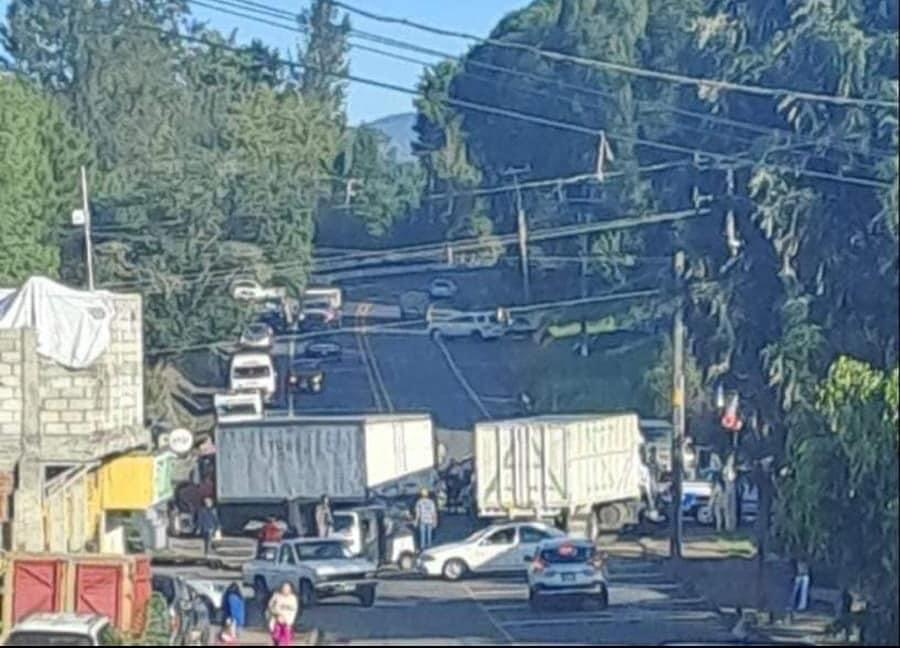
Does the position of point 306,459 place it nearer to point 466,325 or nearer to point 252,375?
point 252,375

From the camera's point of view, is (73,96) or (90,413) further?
(73,96)

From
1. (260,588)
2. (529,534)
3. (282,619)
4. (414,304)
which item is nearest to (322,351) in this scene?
(414,304)

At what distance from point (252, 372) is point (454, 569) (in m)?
31.1

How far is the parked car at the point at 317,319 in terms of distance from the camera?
96600 millimetres

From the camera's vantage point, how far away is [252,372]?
77188 millimetres

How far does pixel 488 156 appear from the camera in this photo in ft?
388

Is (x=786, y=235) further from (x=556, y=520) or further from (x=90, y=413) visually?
(x=90, y=413)

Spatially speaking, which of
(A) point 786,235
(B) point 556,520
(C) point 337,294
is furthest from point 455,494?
(C) point 337,294

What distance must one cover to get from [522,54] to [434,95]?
22.6 feet

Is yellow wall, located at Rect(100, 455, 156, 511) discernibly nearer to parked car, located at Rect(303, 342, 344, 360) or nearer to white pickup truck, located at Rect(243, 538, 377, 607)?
white pickup truck, located at Rect(243, 538, 377, 607)

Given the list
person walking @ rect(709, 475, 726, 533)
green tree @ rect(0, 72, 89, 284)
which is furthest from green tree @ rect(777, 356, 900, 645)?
green tree @ rect(0, 72, 89, 284)

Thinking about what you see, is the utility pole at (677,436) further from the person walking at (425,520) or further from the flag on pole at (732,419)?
the person walking at (425,520)

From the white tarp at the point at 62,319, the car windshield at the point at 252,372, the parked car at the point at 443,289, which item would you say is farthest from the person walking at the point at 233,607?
the parked car at the point at 443,289

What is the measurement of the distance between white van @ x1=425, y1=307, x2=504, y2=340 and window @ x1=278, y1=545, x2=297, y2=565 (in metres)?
55.6
